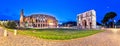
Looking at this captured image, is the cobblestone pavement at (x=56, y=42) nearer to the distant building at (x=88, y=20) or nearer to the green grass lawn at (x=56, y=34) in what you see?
the green grass lawn at (x=56, y=34)

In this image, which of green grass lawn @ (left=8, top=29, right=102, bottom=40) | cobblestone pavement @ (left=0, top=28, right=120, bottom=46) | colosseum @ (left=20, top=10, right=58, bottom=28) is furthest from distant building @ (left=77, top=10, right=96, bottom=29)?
cobblestone pavement @ (left=0, top=28, right=120, bottom=46)

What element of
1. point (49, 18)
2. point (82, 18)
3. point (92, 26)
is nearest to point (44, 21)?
point (49, 18)

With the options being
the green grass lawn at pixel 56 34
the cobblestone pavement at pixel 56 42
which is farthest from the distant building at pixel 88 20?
the cobblestone pavement at pixel 56 42

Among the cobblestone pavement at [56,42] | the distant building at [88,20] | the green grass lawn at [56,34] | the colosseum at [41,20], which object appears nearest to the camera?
the cobblestone pavement at [56,42]

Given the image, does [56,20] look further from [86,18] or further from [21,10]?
[86,18]

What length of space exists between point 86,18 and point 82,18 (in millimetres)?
5001

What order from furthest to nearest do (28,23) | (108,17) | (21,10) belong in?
1. (28,23)
2. (108,17)
3. (21,10)

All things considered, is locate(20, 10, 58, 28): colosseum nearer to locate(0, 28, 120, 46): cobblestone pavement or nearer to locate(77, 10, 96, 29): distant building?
locate(77, 10, 96, 29): distant building

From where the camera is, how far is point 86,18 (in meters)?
98.8

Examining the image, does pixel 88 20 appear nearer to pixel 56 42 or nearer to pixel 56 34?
pixel 56 34

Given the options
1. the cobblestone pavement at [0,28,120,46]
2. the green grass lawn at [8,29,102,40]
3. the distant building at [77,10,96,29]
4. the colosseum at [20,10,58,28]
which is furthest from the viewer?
the colosseum at [20,10,58,28]

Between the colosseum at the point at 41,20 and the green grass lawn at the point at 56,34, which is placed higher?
the colosseum at the point at 41,20

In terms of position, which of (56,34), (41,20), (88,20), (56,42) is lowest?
(56,42)

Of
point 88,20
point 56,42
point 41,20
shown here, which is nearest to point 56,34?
point 56,42
